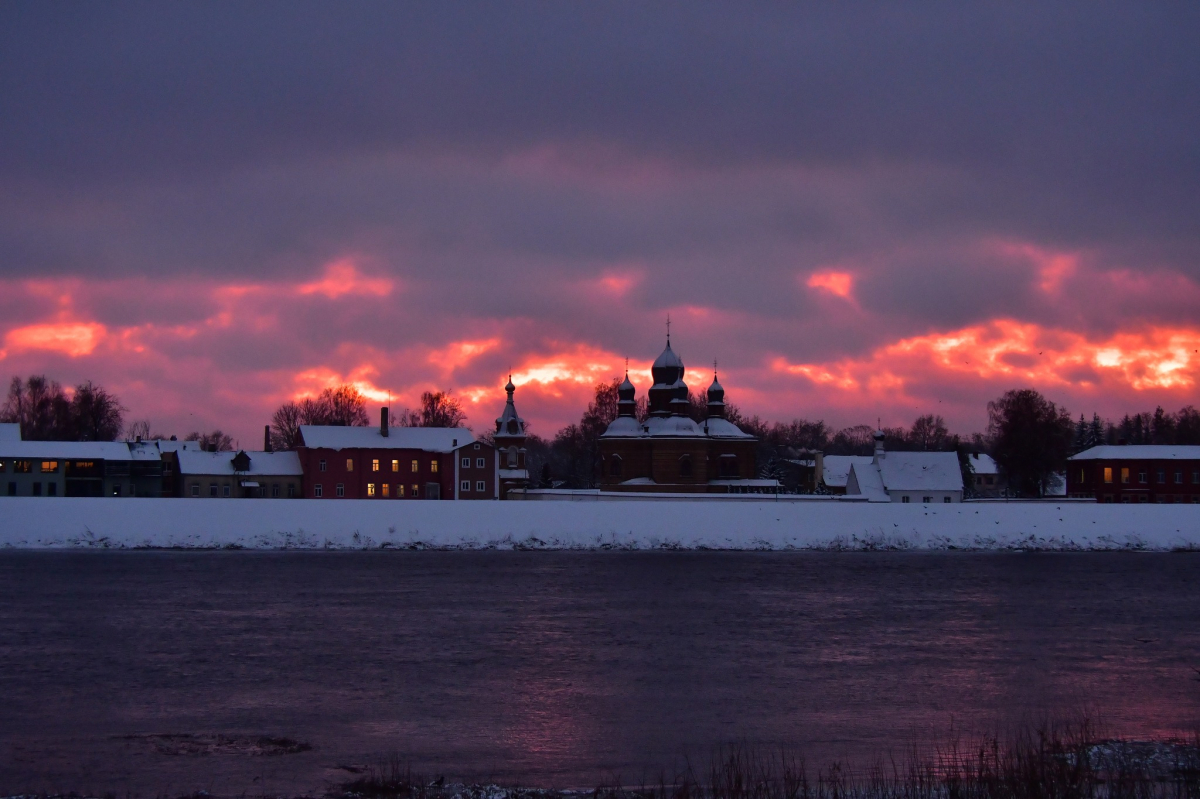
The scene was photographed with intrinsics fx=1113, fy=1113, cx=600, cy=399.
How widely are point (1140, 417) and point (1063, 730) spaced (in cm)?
15842

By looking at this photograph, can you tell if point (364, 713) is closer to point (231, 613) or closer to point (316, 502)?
point (231, 613)

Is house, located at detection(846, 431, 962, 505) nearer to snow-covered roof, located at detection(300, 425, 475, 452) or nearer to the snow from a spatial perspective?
snow-covered roof, located at detection(300, 425, 475, 452)

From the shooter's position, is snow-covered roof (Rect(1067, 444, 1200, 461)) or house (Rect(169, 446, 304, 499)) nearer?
house (Rect(169, 446, 304, 499))

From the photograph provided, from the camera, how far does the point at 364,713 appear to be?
14.5 metres

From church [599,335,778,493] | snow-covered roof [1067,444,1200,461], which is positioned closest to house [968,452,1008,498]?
snow-covered roof [1067,444,1200,461]

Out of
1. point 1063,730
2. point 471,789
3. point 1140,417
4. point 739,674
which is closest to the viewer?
point 471,789

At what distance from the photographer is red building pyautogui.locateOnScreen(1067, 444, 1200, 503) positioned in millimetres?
81500

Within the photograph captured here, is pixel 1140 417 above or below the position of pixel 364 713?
above

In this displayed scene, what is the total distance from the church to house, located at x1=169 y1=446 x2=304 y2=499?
21896 millimetres

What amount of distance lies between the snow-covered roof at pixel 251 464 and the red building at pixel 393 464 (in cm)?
100

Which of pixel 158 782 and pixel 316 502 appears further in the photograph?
pixel 316 502

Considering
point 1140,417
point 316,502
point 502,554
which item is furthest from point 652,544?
point 1140,417

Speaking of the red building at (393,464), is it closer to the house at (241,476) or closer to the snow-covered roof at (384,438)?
the snow-covered roof at (384,438)

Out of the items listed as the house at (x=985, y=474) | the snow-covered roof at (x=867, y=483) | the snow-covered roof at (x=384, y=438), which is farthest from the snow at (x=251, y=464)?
the house at (x=985, y=474)
